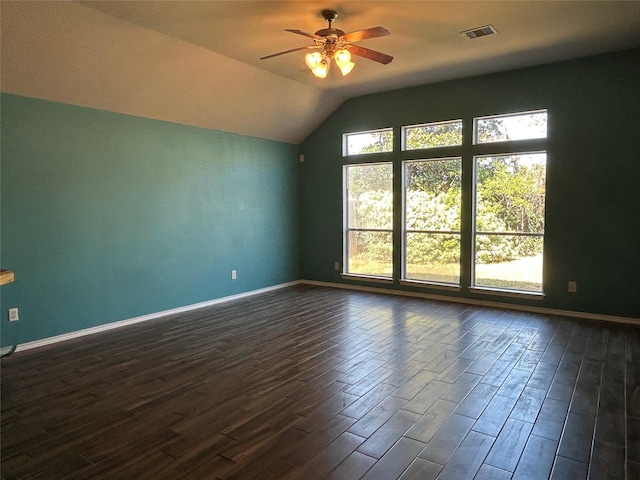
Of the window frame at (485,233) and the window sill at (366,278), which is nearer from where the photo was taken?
the window frame at (485,233)

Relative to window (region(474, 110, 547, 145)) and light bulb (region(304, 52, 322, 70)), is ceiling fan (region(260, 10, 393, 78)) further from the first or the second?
window (region(474, 110, 547, 145))

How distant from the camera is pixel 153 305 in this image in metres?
5.08

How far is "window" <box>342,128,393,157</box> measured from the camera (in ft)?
20.7

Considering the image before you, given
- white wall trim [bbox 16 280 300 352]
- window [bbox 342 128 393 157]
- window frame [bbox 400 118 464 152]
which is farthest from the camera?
window [bbox 342 128 393 157]

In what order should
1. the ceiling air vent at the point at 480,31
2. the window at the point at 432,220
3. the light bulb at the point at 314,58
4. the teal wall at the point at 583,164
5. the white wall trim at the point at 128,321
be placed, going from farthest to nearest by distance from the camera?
the window at the point at 432,220 → the teal wall at the point at 583,164 → the white wall trim at the point at 128,321 → the ceiling air vent at the point at 480,31 → the light bulb at the point at 314,58

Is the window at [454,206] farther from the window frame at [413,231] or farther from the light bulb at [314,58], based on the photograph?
the light bulb at [314,58]

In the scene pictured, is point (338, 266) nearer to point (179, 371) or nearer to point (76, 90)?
point (179, 371)

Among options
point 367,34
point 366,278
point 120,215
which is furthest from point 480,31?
point 120,215

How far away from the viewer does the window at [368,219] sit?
6.39 m

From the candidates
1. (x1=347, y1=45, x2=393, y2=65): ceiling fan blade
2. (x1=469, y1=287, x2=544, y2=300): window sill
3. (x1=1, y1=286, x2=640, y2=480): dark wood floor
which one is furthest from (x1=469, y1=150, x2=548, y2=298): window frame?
(x1=347, y1=45, x2=393, y2=65): ceiling fan blade

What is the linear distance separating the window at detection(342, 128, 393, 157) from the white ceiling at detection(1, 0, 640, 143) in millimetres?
930

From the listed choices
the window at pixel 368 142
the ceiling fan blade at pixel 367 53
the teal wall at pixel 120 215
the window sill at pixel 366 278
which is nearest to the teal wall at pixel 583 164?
the window at pixel 368 142

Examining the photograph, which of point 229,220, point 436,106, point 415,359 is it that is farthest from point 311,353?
point 436,106

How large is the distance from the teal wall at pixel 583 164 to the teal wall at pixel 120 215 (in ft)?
10.0
